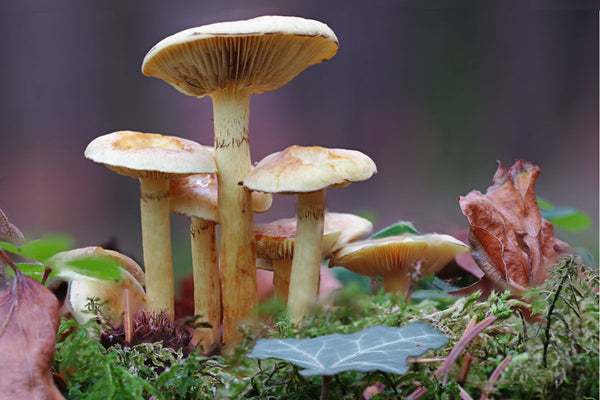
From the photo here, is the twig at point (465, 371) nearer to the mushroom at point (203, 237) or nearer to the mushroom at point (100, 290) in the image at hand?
the mushroom at point (100, 290)

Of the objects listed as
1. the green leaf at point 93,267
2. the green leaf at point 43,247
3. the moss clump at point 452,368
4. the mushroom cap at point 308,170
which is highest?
the mushroom cap at point 308,170

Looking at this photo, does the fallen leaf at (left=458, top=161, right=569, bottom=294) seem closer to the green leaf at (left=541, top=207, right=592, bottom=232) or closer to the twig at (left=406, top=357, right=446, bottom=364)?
the green leaf at (left=541, top=207, right=592, bottom=232)

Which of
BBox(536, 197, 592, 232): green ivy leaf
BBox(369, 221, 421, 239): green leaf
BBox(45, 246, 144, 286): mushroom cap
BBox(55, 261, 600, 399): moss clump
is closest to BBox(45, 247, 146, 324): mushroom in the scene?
BBox(45, 246, 144, 286): mushroom cap

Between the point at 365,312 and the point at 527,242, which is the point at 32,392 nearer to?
the point at 365,312

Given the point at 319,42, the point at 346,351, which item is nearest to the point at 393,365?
the point at 346,351

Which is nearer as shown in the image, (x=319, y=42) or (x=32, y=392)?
(x=32, y=392)

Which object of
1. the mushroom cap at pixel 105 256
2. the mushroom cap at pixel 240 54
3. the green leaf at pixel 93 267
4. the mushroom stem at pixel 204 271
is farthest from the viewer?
the mushroom stem at pixel 204 271

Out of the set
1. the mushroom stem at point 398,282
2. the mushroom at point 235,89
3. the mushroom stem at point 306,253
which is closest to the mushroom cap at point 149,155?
the mushroom at point 235,89

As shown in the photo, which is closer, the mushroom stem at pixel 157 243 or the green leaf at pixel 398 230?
the mushroom stem at pixel 157 243
